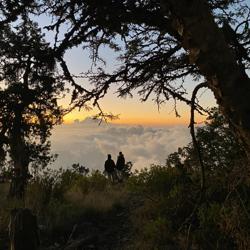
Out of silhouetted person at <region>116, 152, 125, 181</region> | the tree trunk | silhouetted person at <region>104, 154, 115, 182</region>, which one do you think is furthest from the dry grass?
the tree trunk

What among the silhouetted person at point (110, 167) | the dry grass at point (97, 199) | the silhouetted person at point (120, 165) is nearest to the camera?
the dry grass at point (97, 199)

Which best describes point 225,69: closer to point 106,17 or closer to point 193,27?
point 193,27

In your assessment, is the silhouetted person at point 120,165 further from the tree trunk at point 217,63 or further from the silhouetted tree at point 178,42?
the tree trunk at point 217,63

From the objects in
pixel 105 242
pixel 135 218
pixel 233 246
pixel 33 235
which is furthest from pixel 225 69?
pixel 135 218

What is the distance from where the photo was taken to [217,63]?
3.45 m

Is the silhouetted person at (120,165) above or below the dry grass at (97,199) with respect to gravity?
above

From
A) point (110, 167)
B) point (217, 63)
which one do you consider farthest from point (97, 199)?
point (217, 63)

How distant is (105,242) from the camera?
11719 millimetres

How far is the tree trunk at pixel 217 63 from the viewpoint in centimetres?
345

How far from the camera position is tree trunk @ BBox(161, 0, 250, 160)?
3.45 metres

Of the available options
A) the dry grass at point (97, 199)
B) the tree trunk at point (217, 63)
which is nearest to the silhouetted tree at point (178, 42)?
the tree trunk at point (217, 63)

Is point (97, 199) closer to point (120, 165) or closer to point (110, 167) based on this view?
point (110, 167)

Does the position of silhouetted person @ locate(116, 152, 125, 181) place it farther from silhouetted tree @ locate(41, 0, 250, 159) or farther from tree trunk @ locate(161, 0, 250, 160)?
tree trunk @ locate(161, 0, 250, 160)

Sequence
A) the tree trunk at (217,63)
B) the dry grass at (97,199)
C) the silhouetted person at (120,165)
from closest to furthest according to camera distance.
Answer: the tree trunk at (217,63)
the dry grass at (97,199)
the silhouetted person at (120,165)
